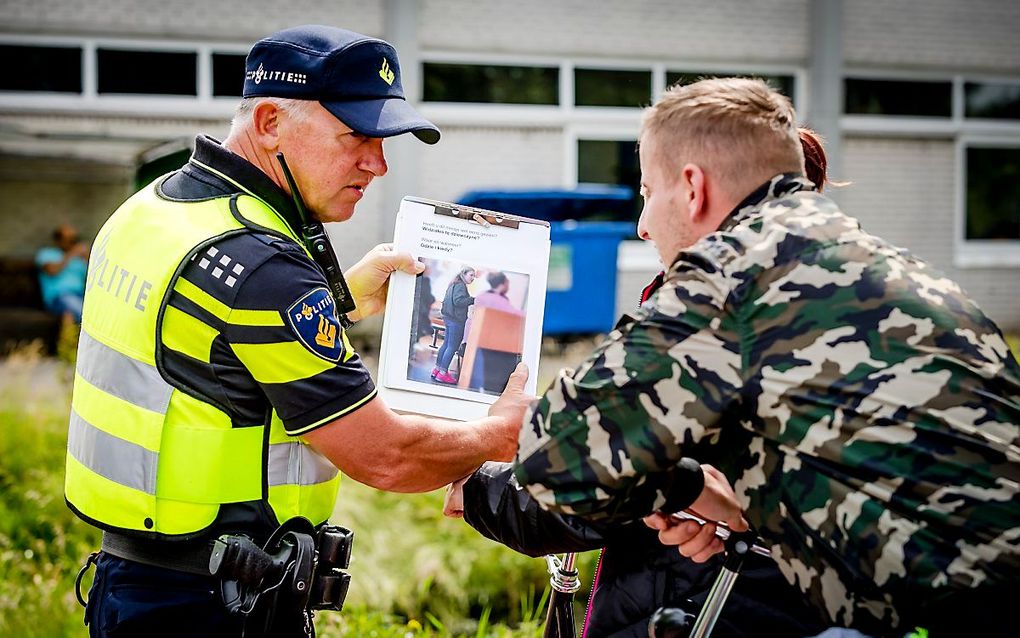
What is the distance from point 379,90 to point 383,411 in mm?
718

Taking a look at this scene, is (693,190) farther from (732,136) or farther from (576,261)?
(576,261)

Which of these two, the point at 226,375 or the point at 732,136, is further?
the point at 226,375

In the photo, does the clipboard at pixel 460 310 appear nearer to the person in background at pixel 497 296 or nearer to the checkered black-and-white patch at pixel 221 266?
the person in background at pixel 497 296

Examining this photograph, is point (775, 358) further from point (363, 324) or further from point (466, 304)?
point (363, 324)

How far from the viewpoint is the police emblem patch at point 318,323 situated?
194cm

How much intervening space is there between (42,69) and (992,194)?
1284 centimetres

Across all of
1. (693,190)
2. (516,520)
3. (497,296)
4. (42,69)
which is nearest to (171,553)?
(516,520)

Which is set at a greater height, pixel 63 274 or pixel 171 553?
pixel 63 274

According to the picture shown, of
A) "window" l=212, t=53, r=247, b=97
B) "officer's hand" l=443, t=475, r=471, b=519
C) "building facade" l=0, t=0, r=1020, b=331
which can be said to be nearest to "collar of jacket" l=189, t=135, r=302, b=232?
"officer's hand" l=443, t=475, r=471, b=519

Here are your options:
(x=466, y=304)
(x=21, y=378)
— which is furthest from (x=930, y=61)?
(x=466, y=304)

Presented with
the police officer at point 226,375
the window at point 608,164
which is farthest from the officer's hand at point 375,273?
the window at point 608,164

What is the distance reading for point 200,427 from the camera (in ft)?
6.46

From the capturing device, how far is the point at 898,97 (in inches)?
546

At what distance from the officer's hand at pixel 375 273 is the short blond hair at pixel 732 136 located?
0.76 meters
